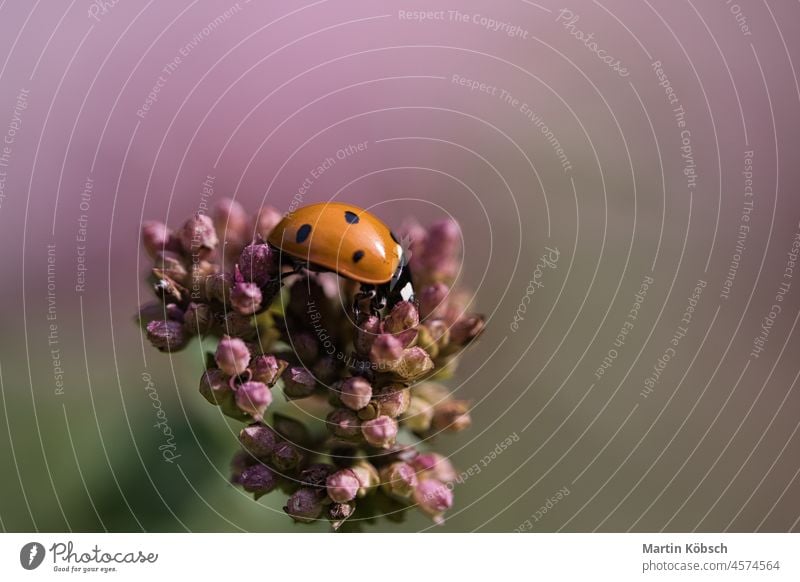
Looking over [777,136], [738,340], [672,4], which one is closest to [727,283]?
[738,340]

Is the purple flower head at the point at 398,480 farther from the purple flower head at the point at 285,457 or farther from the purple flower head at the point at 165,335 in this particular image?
the purple flower head at the point at 165,335

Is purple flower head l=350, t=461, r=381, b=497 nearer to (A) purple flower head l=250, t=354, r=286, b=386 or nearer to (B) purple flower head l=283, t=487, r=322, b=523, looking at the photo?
(B) purple flower head l=283, t=487, r=322, b=523

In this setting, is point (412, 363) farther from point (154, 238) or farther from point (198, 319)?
point (154, 238)

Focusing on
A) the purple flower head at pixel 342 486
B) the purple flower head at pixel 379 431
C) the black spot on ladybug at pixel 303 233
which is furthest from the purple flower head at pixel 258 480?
the black spot on ladybug at pixel 303 233

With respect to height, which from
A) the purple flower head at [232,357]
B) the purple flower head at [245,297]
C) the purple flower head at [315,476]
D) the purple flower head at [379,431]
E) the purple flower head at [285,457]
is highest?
the purple flower head at [245,297]

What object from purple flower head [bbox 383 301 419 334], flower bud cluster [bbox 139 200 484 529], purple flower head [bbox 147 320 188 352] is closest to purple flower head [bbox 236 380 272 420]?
flower bud cluster [bbox 139 200 484 529]
